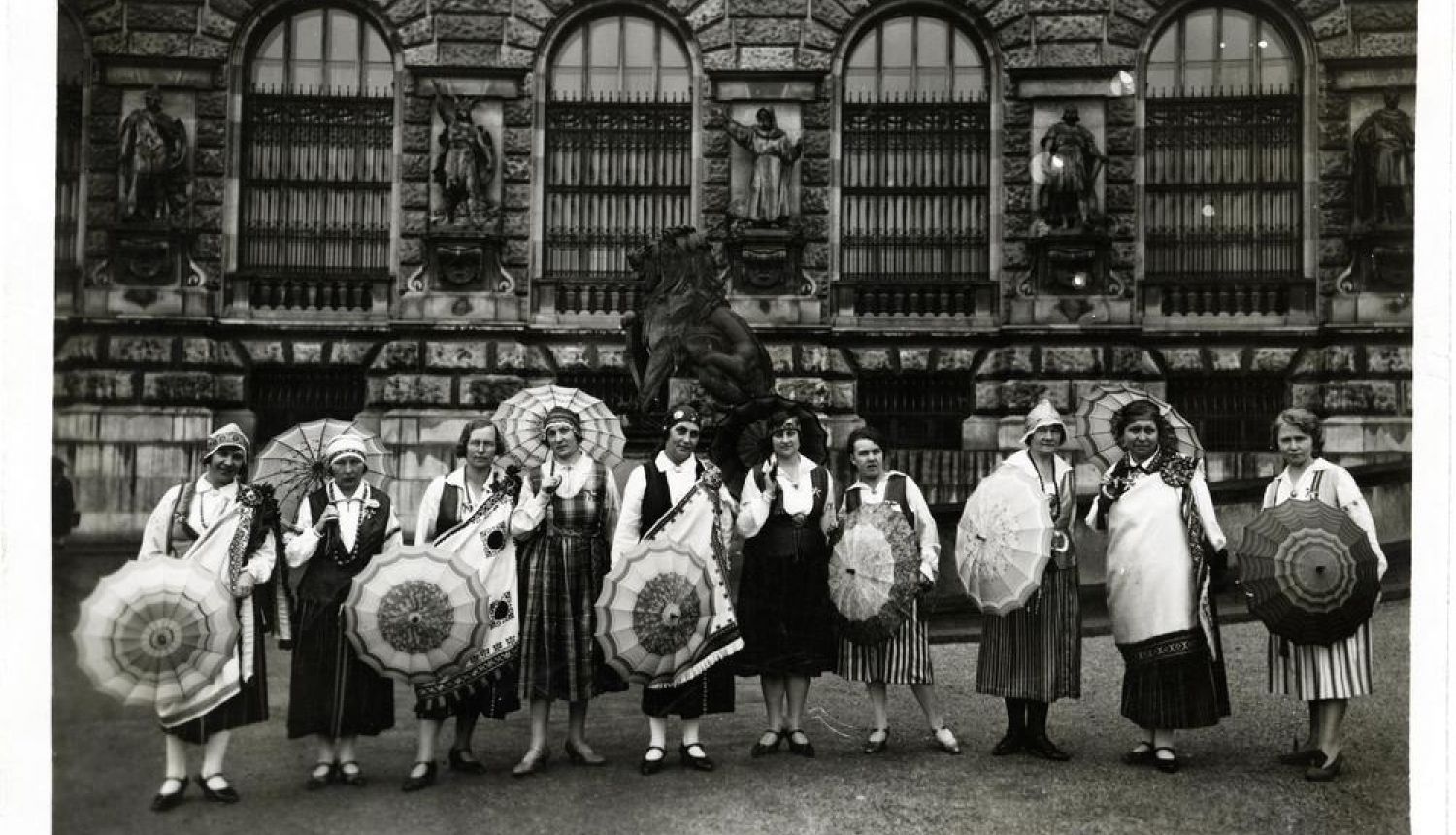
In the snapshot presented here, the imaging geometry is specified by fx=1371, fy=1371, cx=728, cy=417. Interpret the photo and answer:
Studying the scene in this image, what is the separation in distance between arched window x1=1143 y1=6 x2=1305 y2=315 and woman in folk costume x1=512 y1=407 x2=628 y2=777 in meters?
10.5

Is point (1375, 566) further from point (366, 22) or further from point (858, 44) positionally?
point (366, 22)

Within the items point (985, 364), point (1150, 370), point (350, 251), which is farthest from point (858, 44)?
point (350, 251)

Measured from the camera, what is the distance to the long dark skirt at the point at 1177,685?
7391 mm

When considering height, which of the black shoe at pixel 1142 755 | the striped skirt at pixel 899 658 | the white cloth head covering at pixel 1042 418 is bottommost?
the black shoe at pixel 1142 755

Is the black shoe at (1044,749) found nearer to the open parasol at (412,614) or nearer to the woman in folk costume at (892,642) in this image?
the woman in folk costume at (892,642)

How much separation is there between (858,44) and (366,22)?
6.15 m

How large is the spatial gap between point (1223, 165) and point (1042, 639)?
9638 millimetres

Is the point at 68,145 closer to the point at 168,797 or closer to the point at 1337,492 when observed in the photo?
the point at 168,797

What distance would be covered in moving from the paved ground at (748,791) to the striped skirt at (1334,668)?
17.3 inches

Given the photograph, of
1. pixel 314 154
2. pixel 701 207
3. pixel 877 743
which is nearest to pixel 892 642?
pixel 877 743

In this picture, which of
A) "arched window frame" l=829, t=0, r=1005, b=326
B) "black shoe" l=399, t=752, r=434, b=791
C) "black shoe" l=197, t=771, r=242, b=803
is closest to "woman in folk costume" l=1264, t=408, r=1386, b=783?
"black shoe" l=399, t=752, r=434, b=791

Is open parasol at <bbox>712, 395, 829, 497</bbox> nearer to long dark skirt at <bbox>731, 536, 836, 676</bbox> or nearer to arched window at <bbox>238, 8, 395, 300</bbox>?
long dark skirt at <bbox>731, 536, 836, 676</bbox>

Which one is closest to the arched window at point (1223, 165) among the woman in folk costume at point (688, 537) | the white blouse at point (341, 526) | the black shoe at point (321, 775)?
the woman in folk costume at point (688, 537)

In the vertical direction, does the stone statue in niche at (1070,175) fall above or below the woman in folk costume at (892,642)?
above
